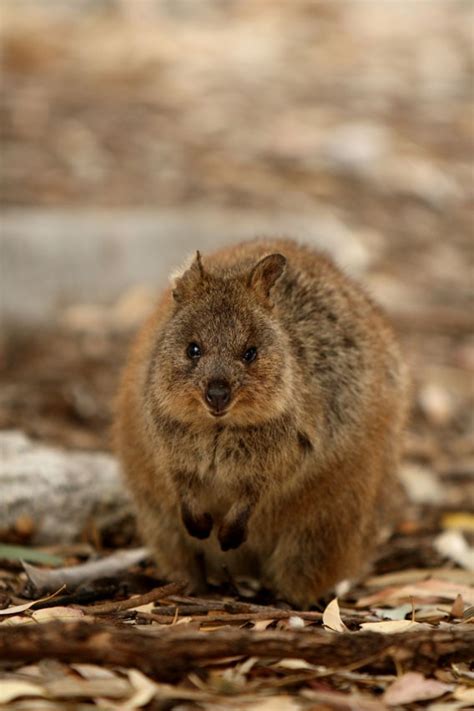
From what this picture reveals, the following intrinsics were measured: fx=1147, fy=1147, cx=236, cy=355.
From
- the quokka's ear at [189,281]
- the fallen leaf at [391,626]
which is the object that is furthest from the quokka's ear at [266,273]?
the fallen leaf at [391,626]

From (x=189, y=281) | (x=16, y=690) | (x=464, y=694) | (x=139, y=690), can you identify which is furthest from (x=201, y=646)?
(x=189, y=281)

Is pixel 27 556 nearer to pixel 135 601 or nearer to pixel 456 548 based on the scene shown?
pixel 135 601

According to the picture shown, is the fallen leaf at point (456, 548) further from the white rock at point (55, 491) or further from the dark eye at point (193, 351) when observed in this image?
the dark eye at point (193, 351)

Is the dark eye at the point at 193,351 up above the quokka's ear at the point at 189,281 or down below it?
below

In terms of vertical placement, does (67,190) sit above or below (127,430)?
above

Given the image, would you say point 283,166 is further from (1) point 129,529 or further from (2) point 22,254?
(1) point 129,529

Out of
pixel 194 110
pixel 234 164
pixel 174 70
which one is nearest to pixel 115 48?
pixel 174 70

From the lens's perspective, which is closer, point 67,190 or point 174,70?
point 67,190
